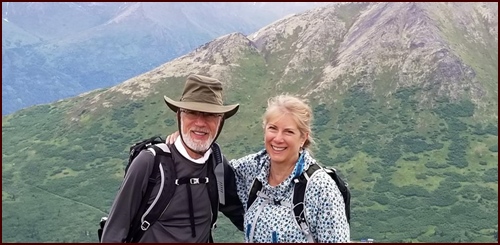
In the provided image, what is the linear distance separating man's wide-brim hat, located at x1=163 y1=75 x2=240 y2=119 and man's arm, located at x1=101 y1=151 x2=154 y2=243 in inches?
33.5

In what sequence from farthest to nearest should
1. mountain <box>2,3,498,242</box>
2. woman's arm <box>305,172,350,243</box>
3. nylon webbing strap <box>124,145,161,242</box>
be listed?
mountain <box>2,3,498,242</box>, nylon webbing strap <box>124,145,161,242</box>, woman's arm <box>305,172,350,243</box>

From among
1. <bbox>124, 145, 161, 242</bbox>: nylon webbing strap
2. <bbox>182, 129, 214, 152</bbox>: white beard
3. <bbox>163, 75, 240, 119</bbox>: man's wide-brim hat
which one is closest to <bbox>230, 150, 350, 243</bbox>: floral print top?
<bbox>182, 129, 214, 152</bbox>: white beard

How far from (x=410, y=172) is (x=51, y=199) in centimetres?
7470

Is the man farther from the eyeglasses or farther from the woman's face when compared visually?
the woman's face

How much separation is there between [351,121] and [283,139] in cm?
13786

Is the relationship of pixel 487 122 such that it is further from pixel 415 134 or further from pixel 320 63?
pixel 320 63

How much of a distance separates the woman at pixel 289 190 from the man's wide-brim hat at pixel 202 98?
2.04 feet

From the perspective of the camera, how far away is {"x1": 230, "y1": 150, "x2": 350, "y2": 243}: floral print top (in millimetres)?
6059

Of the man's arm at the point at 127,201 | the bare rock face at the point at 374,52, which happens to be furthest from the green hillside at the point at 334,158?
the man's arm at the point at 127,201

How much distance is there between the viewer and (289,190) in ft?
20.9

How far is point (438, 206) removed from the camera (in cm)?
10919

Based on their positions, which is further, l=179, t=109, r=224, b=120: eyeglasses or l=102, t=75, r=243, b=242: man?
l=179, t=109, r=224, b=120: eyeglasses

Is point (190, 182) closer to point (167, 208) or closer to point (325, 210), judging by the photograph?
point (167, 208)

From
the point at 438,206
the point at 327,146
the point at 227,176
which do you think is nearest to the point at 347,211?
the point at 227,176
